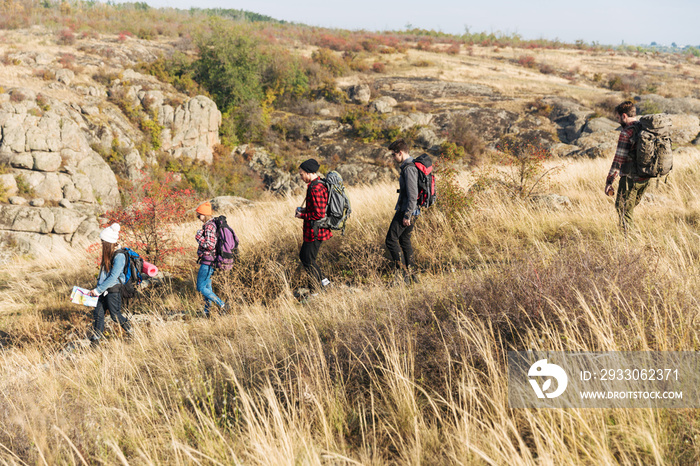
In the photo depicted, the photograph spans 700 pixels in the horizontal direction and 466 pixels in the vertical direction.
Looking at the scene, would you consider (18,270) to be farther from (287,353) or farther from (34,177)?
(34,177)

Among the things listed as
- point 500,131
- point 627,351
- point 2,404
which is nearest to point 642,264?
point 627,351

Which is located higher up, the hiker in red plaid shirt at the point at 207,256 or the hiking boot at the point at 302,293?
the hiker in red plaid shirt at the point at 207,256

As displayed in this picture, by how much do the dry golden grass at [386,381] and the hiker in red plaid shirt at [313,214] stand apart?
64cm

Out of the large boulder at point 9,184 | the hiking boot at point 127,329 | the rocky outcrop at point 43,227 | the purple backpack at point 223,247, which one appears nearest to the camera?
the hiking boot at point 127,329

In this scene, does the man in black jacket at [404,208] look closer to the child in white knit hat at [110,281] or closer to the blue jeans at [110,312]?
the child in white knit hat at [110,281]

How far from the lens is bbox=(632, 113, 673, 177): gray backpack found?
3.90 meters

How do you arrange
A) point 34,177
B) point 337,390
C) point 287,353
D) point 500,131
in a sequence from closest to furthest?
point 337,390, point 287,353, point 34,177, point 500,131

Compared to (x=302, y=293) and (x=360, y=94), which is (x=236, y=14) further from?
(x=302, y=293)

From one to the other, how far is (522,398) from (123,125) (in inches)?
1223

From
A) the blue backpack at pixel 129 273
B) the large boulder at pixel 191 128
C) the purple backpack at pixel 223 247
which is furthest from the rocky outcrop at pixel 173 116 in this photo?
the purple backpack at pixel 223 247

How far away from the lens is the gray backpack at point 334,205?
14.5 feet

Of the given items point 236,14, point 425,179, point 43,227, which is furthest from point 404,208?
point 236,14

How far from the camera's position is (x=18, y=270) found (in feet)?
29.0

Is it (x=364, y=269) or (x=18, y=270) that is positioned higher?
(x=364, y=269)
